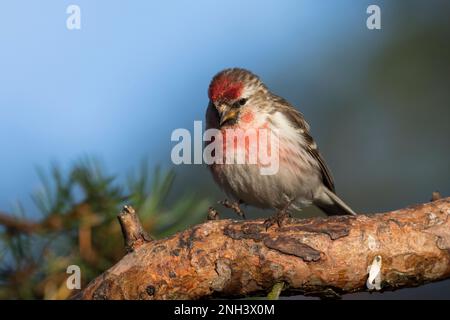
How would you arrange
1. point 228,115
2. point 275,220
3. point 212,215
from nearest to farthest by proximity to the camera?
point 275,220 < point 212,215 < point 228,115

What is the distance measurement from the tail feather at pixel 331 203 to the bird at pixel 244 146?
125mm

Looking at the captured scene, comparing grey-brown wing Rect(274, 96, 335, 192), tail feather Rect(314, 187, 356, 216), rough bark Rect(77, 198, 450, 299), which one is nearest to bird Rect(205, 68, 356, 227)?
Answer: grey-brown wing Rect(274, 96, 335, 192)

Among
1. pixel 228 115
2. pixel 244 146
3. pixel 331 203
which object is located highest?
pixel 228 115

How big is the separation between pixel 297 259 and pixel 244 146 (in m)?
A: 1.46

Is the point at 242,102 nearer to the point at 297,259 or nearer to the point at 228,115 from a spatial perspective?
the point at 228,115

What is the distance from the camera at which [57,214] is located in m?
3.33

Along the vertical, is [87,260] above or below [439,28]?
below

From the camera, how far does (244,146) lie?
4449 millimetres

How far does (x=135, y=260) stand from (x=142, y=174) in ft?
1.76

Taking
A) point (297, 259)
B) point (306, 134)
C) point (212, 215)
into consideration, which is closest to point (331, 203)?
point (306, 134)

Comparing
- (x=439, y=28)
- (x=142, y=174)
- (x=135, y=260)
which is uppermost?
(x=439, y=28)
